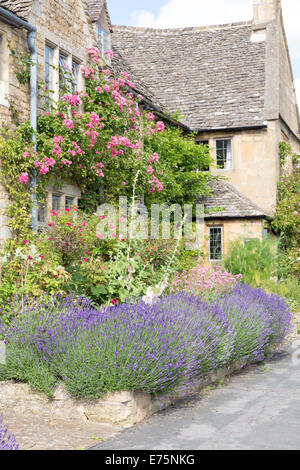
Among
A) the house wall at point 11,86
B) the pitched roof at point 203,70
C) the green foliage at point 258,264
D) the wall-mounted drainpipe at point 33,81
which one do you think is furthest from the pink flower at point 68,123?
the pitched roof at point 203,70

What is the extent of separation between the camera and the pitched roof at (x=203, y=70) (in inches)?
816

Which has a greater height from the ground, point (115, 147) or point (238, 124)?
point (238, 124)

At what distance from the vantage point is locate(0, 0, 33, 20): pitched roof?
35.2 ft

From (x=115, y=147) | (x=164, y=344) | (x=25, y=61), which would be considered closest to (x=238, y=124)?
(x=115, y=147)

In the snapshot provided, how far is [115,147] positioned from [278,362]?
18.4 ft

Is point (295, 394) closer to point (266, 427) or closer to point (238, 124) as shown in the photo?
point (266, 427)

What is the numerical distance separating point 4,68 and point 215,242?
437 inches

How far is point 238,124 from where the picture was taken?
20.1m

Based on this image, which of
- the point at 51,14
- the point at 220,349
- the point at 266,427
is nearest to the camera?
the point at 266,427

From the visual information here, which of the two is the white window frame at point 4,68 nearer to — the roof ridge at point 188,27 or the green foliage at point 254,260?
the green foliage at point 254,260

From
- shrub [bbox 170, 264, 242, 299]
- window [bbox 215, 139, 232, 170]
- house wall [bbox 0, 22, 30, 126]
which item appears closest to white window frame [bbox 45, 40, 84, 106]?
house wall [bbox 0, 22, 30, 126]

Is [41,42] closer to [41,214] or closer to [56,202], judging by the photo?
[56,202]

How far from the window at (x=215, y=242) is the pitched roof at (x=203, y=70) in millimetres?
3727

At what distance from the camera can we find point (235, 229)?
19156 mm
